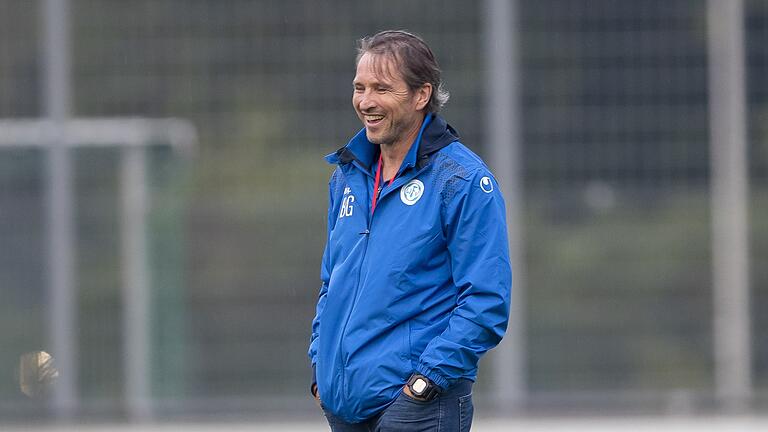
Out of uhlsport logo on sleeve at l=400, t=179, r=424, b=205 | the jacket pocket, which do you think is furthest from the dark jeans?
uhlsport logo on sleeve at l=400, t=179, r=424, b=205

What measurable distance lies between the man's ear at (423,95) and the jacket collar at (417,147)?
0.06m

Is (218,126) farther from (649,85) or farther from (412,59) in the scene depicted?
(412,59)

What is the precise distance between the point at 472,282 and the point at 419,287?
0.53ft

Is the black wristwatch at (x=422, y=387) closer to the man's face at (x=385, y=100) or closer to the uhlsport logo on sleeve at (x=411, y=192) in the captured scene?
the uhlsport logo on sleeve at (x=411, y=192)

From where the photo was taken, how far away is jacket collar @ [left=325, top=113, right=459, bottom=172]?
13.1 ft

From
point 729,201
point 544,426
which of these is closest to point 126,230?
point 544,426

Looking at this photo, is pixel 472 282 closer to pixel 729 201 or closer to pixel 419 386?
pixel 419 386

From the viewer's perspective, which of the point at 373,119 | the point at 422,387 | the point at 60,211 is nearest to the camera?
the point at 422,387

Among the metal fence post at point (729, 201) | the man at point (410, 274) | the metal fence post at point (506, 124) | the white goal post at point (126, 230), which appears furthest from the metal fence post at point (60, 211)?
the man at point (410, 274)

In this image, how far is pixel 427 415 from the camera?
153 inches

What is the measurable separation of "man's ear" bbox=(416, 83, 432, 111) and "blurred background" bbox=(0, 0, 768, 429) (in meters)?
5.30

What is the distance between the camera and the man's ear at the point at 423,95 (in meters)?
4.04

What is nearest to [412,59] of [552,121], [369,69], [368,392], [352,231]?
[369,69]

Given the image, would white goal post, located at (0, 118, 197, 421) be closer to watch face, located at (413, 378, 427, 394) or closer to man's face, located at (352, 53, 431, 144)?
man's face, located at (352, 53, 431, 144)
